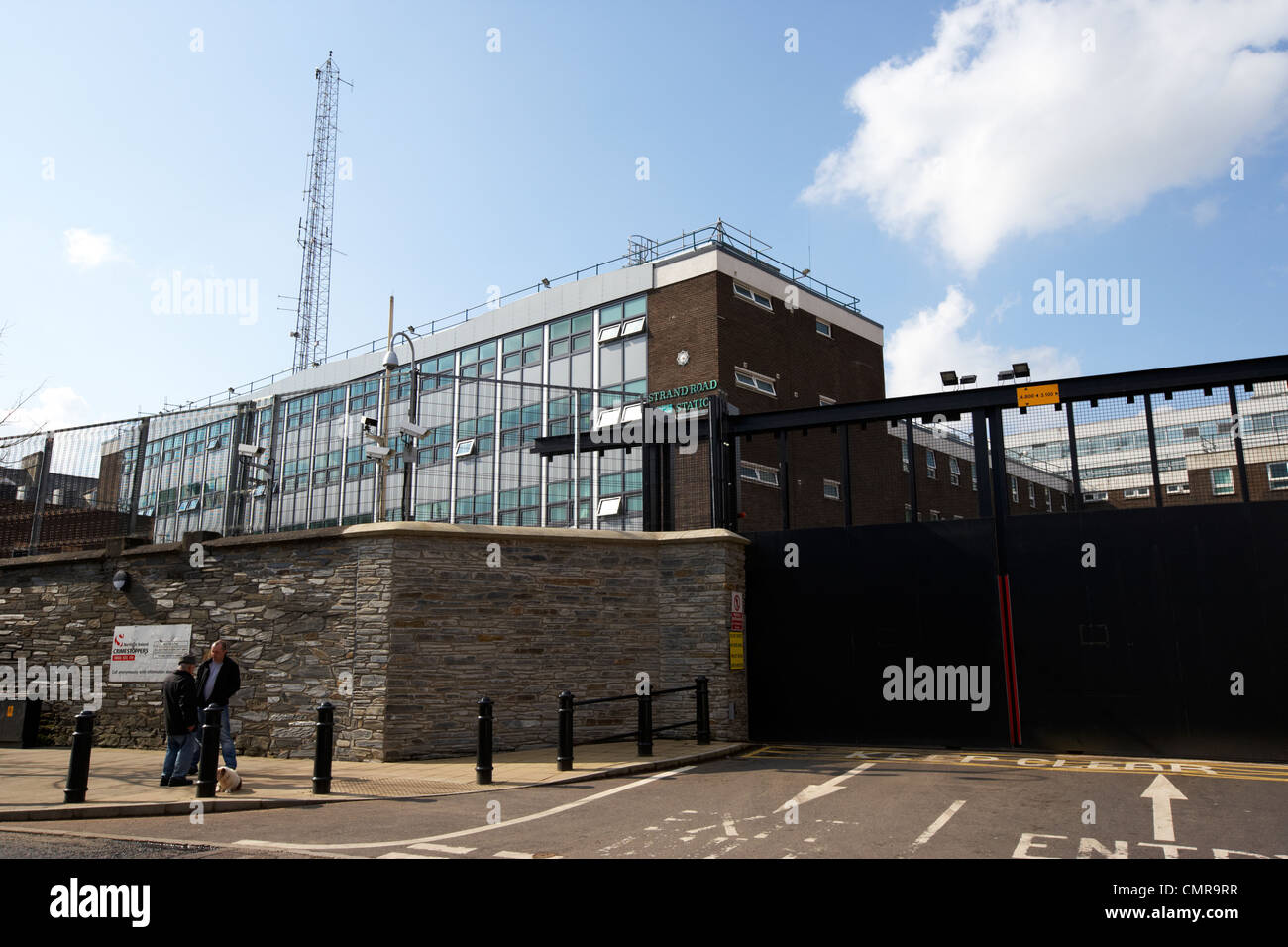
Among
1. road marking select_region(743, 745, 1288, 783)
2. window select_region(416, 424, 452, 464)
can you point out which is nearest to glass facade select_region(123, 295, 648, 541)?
window select_region(416, 424, 452, 464)

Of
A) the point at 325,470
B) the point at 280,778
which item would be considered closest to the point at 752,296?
the point at 325,470

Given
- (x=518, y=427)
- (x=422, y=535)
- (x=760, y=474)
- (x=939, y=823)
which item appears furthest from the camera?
(x=760, y=474)

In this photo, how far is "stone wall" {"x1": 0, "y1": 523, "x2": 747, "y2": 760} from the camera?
41.2ft

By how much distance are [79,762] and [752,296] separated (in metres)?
25.3

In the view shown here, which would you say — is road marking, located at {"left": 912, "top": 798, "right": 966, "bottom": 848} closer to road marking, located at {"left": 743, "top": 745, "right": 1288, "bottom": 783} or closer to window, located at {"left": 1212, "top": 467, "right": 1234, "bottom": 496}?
road marking, located at {"left": 743, "top": 745, "right": 1288, "bottom": 783}

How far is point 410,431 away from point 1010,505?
10.2 m

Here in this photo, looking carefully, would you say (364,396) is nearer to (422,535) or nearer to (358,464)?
(358,464)

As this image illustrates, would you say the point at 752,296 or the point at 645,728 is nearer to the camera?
the point at 645,728

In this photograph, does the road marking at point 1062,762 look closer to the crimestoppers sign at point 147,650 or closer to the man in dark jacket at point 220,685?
the man in dark jacket at point 220,685

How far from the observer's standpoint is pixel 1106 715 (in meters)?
13.1

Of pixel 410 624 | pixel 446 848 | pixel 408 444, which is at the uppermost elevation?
pixel 408 444

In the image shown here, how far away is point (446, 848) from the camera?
6.69m

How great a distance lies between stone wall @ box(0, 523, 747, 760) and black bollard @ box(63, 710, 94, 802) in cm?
393
